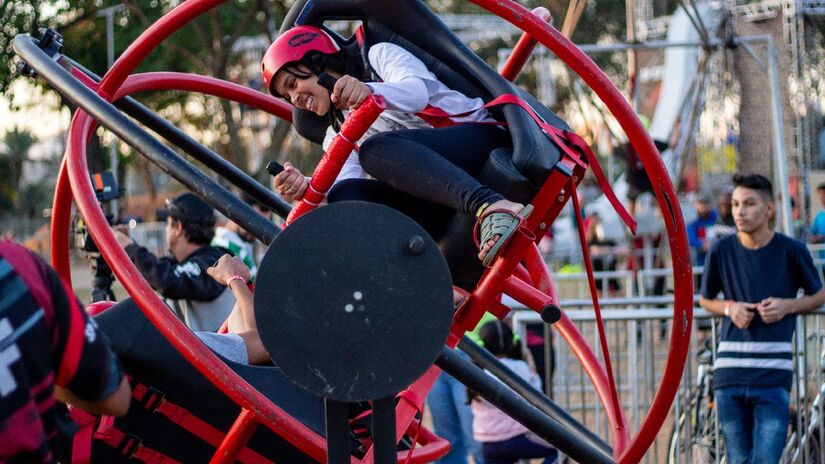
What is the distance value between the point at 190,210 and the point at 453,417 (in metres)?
1.78

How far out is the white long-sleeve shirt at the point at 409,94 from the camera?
10.1 feet

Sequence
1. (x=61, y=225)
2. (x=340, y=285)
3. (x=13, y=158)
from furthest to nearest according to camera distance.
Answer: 1. (x=13, y=158)
2. (x=61, y=225)
3. (x=340, y=285)

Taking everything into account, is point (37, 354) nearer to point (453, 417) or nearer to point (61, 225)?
point (61, 225)

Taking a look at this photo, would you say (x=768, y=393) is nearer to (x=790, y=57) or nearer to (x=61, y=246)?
(x=61, y=246)

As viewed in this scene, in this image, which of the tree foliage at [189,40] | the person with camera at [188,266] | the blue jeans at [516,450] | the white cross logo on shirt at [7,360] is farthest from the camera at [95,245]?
the white cross logo on shirt at [7,360]

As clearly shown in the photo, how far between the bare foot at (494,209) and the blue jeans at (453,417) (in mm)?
3077

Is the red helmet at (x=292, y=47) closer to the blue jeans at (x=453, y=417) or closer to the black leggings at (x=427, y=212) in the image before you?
the black leggings at (x=427, y=212)

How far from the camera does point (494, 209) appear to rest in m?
2.89

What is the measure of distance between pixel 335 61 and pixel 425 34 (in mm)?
300

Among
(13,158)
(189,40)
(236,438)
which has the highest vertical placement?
(189,40)

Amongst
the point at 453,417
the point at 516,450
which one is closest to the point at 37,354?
the point at 516,450

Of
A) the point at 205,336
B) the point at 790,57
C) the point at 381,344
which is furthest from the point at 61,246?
the point at 790,57

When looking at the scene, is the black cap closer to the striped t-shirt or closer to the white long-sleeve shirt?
the white long-sleeve shirt

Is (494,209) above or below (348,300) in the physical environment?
above
